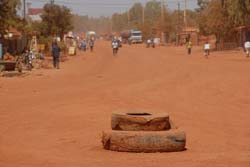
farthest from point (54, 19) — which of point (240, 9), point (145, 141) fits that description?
point (145, 141)

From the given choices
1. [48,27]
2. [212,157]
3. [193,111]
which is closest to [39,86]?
[193,111]

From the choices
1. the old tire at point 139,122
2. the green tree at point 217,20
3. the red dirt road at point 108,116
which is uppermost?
the green tree at point 217,20

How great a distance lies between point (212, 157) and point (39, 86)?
16815 millimetres

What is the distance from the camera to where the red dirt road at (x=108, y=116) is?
9771 mm

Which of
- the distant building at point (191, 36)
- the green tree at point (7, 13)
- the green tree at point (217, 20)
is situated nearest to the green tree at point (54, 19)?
the green tree at point (217, 20)

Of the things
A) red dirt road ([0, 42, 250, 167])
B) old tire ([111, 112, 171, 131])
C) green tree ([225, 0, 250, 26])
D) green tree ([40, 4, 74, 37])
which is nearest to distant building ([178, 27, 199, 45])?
green tree ([40, 4, 74, 37])

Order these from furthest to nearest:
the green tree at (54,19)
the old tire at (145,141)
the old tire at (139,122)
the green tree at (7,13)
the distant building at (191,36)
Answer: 1. the distant building at (191,36)
2. the green tree at (54,19)
3. the green tree at (7,13)
4. the old tire at (139,122)
5. the old tire at (145,141)

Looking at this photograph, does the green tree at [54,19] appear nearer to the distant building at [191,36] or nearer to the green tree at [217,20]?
the green tree at [217,20]

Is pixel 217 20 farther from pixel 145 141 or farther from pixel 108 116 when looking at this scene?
pixel 145 141

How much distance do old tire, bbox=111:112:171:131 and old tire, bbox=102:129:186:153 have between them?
57 centimetres

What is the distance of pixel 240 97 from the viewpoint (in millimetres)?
20516

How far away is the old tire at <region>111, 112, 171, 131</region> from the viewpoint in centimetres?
1141

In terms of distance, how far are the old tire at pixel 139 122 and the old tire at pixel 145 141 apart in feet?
1.88

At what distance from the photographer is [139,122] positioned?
37.4ft
